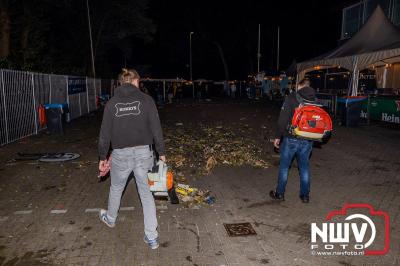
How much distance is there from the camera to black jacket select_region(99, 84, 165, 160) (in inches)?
153

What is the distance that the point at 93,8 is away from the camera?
31656 mm

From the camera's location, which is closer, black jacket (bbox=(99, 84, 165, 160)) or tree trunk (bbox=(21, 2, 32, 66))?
black jacket (bbox=(99, 84, 165, 160))

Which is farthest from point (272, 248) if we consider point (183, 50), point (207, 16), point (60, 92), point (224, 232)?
point (183, 50)

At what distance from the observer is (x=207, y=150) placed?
9891mm

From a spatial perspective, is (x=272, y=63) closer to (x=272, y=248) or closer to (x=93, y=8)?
(x=93, y=8)

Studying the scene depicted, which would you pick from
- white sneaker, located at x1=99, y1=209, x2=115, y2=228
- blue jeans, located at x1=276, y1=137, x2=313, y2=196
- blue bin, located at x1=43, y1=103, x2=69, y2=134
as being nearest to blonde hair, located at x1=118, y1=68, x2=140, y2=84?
white sneaker, located at x1=99, y1=209, x2=115, y2=228

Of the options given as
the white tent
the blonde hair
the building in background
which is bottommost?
the blonde hair

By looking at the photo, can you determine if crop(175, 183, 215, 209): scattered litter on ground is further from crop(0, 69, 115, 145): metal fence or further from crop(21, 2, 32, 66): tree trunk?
crop(21, 2, 32, 66): tree trunk

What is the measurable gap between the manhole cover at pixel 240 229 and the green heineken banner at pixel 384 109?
11.8m

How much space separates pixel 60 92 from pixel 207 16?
130 ft

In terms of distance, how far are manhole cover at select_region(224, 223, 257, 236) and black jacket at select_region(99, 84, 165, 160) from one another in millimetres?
1737

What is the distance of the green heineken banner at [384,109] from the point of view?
14.0 m

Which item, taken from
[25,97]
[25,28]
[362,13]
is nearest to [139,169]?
[25,97]

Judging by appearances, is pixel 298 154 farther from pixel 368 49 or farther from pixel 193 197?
pixel 368 49
